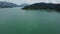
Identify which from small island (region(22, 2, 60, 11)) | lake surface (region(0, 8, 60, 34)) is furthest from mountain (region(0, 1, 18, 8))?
small island (region(22, 2, 60, 11))

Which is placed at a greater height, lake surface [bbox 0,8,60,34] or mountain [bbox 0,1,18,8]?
mountain [bbox 0,1,18,8]

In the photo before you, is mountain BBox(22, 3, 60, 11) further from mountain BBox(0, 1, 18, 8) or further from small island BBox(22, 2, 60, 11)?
mountain BBox(0, 1, 18, 8)

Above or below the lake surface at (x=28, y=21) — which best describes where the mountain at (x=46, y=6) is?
above

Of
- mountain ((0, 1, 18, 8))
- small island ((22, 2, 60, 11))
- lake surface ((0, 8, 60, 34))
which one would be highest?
small island ((22, 2, 60, 11))

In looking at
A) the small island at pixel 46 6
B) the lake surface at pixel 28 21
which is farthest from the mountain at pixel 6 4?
the small island at pixel 46 6

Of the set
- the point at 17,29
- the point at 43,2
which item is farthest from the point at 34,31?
the point at 43,2

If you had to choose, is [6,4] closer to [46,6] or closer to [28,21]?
[28,21]

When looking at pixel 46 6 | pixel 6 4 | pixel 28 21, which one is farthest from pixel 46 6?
pixel 6 4

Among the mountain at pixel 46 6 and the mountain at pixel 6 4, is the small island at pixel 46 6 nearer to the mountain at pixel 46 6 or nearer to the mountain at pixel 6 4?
the mountain at pixel 46 6

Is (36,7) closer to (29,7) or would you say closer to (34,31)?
(29,7)
